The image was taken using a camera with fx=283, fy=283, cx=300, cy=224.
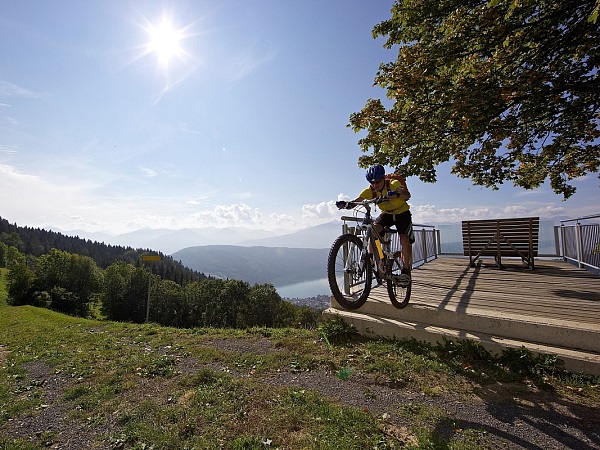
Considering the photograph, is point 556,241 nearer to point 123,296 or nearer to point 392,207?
point 392,207

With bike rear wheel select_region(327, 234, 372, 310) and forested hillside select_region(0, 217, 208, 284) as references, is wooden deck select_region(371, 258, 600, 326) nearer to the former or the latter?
bike rear wheel select_region(327, 234, 372, 310)

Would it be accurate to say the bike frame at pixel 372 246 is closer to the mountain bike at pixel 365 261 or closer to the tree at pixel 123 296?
the mountain bike at pixel 365 261

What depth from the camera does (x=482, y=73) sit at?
5.61 m

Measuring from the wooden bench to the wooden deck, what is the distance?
534mm

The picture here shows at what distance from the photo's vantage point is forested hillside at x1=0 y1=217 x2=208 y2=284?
112 meters

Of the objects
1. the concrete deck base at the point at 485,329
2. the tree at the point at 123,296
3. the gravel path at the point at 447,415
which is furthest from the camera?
the tree at the point at 123,296

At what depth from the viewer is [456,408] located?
2906 millimetres

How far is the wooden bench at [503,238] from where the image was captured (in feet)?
27.0

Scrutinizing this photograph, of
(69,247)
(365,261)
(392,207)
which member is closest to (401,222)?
(392,207)

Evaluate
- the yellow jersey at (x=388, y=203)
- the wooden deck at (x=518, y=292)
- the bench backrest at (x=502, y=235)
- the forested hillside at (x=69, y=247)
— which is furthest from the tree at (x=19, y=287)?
the bench backrest at (x=502, y=235)

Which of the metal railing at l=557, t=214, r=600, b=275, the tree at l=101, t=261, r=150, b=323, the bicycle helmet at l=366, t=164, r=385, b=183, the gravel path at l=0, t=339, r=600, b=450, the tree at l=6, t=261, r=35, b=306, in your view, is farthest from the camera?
the tree at l=101, t=261, r=150, b=323

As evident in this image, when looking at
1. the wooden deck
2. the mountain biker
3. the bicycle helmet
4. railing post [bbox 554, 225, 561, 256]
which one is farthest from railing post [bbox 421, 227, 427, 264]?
the bicycle helmet

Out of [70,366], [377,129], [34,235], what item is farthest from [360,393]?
[34,235]

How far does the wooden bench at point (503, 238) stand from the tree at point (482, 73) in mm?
2599
